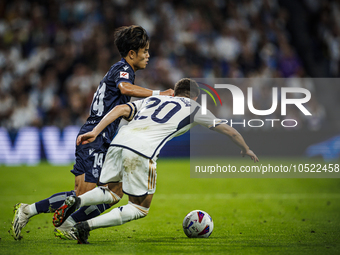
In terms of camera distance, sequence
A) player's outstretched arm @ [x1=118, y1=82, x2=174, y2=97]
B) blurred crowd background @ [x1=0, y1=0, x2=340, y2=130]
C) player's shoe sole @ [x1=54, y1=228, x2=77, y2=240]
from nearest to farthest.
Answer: player's outstretched arm @ [x1=118, y1=82, x2=174, y2=97] → player's shoe sole @ [x1=54, y1=228, x2=77, y2=240] → blurred crowd background @ [x1=0, y1=0, x2=340, y2=130]

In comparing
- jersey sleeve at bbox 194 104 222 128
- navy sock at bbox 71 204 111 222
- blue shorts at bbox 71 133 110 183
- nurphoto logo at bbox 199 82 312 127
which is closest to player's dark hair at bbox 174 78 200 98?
jersey sleeve at bbox 194 104 222 128

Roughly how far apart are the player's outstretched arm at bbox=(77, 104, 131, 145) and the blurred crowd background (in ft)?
32.9

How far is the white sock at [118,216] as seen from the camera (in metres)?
4.36

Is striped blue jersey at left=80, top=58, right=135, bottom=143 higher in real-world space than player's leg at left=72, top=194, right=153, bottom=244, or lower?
higher

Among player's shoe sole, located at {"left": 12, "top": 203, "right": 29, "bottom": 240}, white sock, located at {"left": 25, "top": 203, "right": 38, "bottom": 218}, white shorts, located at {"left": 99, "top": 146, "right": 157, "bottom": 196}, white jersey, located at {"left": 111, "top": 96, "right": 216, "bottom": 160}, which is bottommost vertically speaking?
player's shoe sole, located at {"left": 12, "top": 203, "right": 29, "bottom": 240}

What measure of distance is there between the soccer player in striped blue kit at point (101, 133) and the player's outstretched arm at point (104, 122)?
0.27 m

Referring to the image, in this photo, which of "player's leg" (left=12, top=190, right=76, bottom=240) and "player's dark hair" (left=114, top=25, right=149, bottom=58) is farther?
"player's dark hair" (left=114, top=25, right=149, bottom=58)

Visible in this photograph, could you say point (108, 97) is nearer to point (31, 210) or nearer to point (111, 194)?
point (111, 194)

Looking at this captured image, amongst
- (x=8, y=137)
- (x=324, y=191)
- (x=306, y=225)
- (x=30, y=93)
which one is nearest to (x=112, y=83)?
(x=306, y=225)

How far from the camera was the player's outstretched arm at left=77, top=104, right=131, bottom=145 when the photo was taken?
4.28 m

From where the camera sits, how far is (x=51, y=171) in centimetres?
1255

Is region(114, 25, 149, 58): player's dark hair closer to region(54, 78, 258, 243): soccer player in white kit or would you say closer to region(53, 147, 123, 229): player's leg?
region(54, 78, 258, 243): soccer player in white kit

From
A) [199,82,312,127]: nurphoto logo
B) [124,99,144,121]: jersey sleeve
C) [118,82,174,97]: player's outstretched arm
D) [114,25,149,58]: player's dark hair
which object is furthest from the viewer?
[199,82,312,127]: nurphoto logo

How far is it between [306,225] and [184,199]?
3.05m
